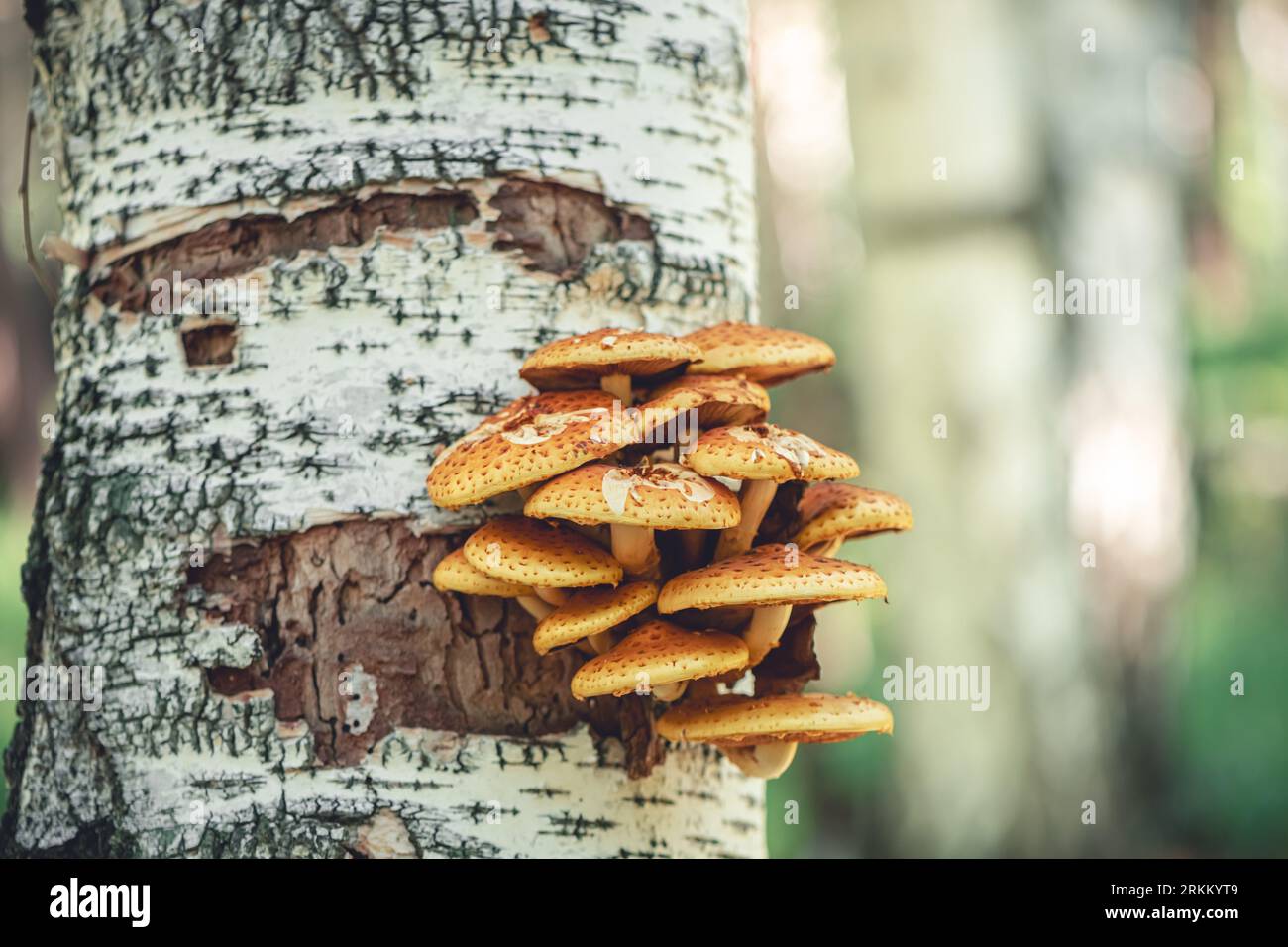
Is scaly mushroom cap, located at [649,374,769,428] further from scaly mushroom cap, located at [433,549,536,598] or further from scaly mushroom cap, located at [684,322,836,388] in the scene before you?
scaly mushroom cap, located at [433,549,536,598]

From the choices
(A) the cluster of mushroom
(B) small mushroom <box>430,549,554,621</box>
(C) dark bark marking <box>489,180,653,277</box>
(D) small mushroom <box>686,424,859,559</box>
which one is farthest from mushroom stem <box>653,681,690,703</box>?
(C) dark bark marking <box>489,180,653,277</box>

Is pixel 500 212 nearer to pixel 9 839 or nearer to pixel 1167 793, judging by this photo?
pixel 9 839

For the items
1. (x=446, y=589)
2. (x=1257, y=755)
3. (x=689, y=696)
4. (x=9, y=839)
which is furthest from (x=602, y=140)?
(x=1257, y=755)

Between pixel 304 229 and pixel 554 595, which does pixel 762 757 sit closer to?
pixel 554 595

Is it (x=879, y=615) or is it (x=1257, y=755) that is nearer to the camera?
(x=1257, y=755)

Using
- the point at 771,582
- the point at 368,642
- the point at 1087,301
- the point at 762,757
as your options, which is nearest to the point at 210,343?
the point at 368,642
